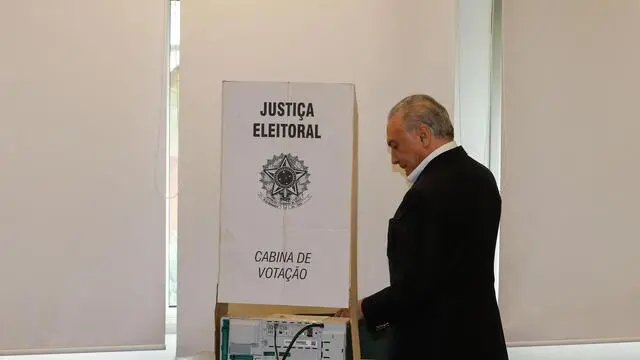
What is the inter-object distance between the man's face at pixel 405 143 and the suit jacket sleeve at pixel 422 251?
0.16m

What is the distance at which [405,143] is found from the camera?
68.6 inches

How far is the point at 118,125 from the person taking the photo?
2287 mm

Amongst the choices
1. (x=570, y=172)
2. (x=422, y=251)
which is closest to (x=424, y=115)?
(x=422, y=251)

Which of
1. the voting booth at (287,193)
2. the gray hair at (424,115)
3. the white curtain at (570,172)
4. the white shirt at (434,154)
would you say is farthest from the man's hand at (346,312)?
the white curtain at (570,172)

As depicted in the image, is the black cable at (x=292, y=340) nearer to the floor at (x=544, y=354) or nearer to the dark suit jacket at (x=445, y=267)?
the dark suit jacket at (x=445, y=267)

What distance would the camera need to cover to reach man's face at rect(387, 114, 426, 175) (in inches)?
68.1

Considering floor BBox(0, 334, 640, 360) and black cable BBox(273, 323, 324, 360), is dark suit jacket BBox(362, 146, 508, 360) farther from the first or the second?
floor BBox(0, 334, 640, 360)

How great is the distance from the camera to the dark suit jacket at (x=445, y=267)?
159 centimetres

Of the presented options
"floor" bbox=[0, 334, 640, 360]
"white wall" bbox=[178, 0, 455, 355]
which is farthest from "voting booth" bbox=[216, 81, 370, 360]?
"floor" bbox=[0, 334, 640, 360]

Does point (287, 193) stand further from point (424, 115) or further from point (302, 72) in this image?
point (302, 72)

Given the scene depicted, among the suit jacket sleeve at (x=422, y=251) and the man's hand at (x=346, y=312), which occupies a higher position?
the suit jacket sleeve at (x=422, y=251)

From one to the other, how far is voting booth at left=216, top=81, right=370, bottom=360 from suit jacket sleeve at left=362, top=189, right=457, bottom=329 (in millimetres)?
232

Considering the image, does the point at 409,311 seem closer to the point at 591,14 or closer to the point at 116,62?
the point at 116,62

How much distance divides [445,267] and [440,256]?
0.03m
